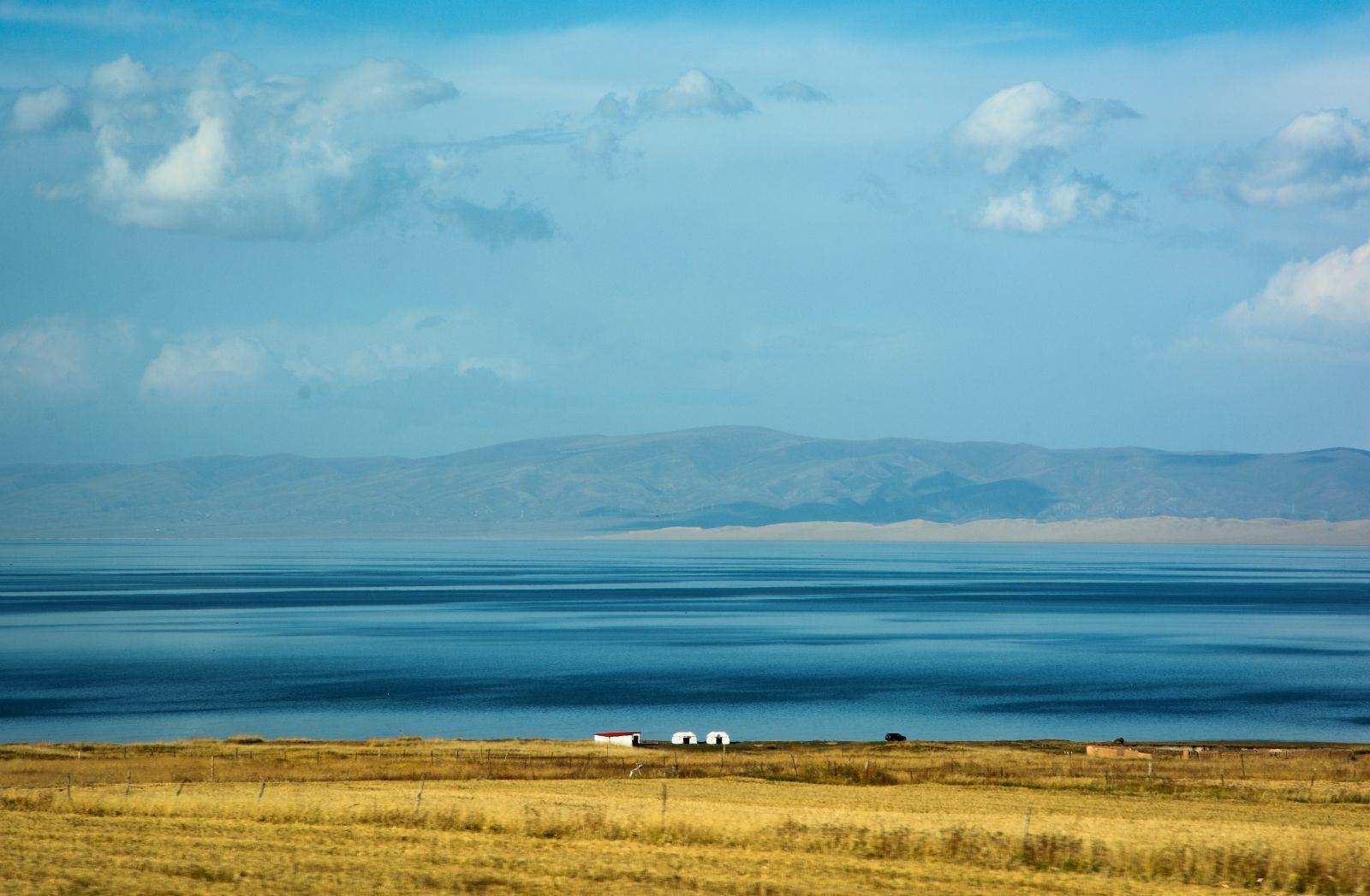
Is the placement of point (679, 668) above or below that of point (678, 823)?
above

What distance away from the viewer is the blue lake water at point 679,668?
6469 centimetres

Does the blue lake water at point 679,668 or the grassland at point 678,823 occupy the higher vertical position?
the blue lake water at point 679,668

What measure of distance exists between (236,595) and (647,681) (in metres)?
95.8

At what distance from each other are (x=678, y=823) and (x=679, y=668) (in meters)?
58.1

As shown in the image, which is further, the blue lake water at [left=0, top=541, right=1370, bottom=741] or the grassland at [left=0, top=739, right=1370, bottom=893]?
the blue lake water at [left=0, top=541, right=1370, bottom=741]

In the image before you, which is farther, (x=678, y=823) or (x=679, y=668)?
(x=679, y=668)

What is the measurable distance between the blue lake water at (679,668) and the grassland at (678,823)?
14.9m

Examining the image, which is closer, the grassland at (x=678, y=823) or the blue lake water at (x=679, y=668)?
the grassland at (x=678, y=823)

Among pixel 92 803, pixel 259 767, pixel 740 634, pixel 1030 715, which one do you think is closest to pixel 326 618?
pixel 740 634

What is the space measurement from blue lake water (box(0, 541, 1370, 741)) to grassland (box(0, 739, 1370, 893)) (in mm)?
14925

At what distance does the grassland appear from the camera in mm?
Result: 24875

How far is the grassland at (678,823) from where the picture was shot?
24875 millimetres

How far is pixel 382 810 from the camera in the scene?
106 ft

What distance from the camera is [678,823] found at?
99.1 feet
